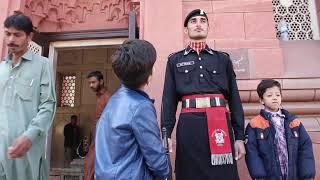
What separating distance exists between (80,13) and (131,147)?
2891 mm

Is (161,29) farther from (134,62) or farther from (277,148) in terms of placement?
(134,62)

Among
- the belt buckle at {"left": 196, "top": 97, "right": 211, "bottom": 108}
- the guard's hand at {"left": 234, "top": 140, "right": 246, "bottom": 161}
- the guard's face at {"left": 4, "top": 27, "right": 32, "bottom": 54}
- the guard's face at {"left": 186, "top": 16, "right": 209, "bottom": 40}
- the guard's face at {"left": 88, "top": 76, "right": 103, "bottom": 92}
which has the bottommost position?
the guard's hand at {"left": 234, "top": 140, "right": 246, "bottom": 161}

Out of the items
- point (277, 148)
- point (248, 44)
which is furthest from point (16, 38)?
point (248, 44)

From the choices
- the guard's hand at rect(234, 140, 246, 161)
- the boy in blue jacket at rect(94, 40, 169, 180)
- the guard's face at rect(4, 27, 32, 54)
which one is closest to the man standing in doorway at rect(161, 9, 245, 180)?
the guard's hand at rect(234, 140, 246, 161)

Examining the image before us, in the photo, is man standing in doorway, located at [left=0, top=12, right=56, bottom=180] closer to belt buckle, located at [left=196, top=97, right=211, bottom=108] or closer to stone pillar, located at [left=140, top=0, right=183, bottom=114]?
belt buckle, located at [left=196, top=97, right=211, bottom=108]

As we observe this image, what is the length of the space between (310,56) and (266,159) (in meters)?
1.54

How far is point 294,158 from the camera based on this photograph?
231 cm

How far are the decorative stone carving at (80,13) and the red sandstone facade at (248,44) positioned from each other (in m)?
0.18

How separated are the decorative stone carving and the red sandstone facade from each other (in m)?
0.18

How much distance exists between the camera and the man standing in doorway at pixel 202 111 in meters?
2.22

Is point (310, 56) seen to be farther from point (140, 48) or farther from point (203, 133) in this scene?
point (140, 48)

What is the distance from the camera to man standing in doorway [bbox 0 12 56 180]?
2088 mm

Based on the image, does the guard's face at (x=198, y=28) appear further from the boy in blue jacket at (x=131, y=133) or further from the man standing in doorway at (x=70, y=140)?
the man standing in doorway at (x=70, y=140)

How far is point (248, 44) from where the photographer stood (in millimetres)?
3383
